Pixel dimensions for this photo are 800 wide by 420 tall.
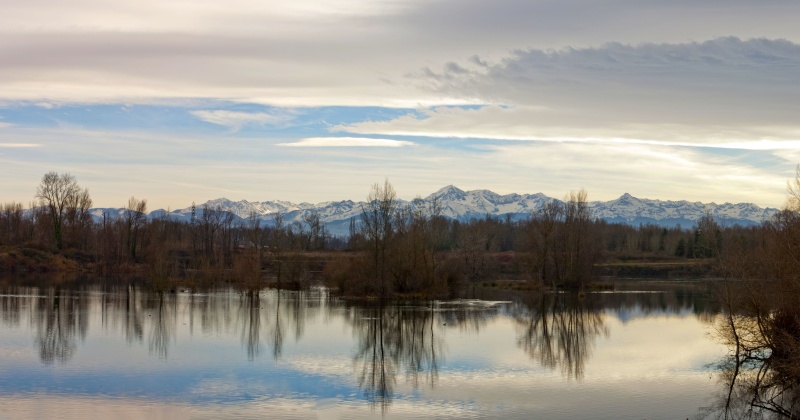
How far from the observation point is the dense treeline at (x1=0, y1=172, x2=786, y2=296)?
211ft

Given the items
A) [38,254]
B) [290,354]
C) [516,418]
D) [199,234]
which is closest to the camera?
[516,418]

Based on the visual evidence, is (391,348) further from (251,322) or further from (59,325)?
(59,325)

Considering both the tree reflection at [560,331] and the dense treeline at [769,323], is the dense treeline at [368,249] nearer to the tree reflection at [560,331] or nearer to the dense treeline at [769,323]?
the dense treeline at [769,323]

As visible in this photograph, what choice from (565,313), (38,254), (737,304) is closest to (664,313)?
(565,313)

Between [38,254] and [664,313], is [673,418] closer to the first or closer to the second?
[664,313]

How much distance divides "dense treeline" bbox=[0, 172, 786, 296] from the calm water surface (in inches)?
263

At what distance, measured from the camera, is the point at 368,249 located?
62.5 m

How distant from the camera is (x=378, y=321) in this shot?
44.4 metres

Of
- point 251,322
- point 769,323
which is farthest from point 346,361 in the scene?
point 769,323

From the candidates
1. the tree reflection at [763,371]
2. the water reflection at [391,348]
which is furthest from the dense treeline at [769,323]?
the water reflection at [391,348]

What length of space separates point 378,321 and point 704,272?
292 feet

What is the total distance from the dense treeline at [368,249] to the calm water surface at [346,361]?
6.67 meters

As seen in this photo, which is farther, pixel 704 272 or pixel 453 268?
pixel 704 272

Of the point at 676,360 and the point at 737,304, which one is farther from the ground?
the point at 737,304
